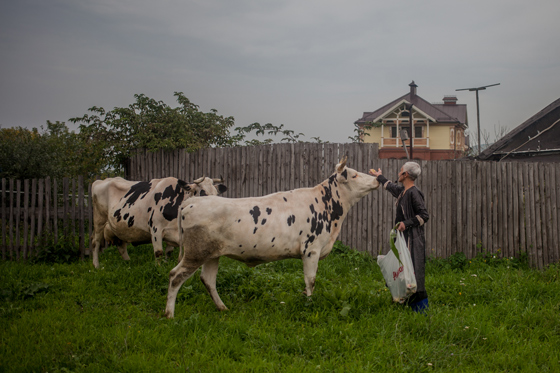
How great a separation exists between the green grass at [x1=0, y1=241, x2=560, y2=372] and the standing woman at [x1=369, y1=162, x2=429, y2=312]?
21 cm

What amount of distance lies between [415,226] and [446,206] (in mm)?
3971

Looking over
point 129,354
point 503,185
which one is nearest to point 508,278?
point 503,185

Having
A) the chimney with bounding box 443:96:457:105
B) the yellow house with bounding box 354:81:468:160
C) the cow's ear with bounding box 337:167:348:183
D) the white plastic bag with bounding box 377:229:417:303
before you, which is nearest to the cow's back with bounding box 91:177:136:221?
the cow's ear with bounding box 337:167:348:183

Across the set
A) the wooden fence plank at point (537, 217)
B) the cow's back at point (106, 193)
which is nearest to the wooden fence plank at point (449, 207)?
the wooden fence plank at point (537, 217)

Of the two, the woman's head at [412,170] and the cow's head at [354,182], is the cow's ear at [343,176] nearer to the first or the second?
the cow's head at [354,182]

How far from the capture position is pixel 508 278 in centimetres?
721

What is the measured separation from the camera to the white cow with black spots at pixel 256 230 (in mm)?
5324

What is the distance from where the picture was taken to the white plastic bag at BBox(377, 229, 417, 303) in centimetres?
518

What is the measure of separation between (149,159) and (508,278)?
338 inches

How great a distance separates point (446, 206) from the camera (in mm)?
9016

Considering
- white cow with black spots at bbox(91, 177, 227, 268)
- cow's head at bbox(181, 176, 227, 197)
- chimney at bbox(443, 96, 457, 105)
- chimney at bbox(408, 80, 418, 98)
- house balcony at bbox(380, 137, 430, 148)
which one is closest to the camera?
cow's head at bbox(181, 176, 227, 197)

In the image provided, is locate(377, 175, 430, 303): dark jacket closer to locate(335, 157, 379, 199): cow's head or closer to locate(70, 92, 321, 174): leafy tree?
locate(335, 157, 379, 199): cow's head

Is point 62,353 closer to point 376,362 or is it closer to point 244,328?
point 244,328

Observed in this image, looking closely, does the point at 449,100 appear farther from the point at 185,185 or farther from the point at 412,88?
the point at 185,185
